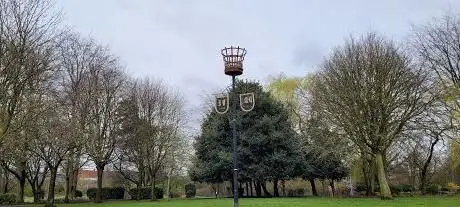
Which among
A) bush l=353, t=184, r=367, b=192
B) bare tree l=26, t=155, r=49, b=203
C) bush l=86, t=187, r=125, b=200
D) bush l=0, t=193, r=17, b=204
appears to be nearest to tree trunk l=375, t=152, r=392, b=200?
bush l=353, t=184, r=367, b=192

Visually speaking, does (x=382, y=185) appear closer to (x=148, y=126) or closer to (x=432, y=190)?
(x=432, y=190)

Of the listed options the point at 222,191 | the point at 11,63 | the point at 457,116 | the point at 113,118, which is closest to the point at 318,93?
the point at 457,116

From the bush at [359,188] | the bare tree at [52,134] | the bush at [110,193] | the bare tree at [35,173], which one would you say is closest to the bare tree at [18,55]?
the bare tree at [52,134]

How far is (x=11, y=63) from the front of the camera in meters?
26.7

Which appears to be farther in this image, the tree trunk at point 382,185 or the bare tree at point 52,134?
the tree trunk at point 382,185

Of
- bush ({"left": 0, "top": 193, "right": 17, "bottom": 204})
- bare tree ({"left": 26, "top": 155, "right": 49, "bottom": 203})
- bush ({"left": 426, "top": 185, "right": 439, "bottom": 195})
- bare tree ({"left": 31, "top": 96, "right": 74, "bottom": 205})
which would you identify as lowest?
bush ({"left": 426, "top": 185, "right": 439, "bottom": 195})

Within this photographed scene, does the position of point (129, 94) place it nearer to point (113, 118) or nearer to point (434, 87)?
point (113, 118)

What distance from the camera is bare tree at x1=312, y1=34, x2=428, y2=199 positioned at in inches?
1399

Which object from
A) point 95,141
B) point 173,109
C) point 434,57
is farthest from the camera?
point 173,109

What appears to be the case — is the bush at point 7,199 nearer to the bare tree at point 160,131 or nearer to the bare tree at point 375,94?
the bare tree at point 160,131

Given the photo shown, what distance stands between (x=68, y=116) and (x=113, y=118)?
8868 millimetres

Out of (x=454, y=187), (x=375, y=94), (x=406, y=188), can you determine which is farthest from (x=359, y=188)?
(x=375, y=94)

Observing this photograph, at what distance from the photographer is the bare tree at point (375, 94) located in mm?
35531

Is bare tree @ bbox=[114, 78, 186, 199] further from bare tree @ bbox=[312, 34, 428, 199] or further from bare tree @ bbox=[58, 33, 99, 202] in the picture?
bare tree @ bbox=[312, 34, 428, 199]
